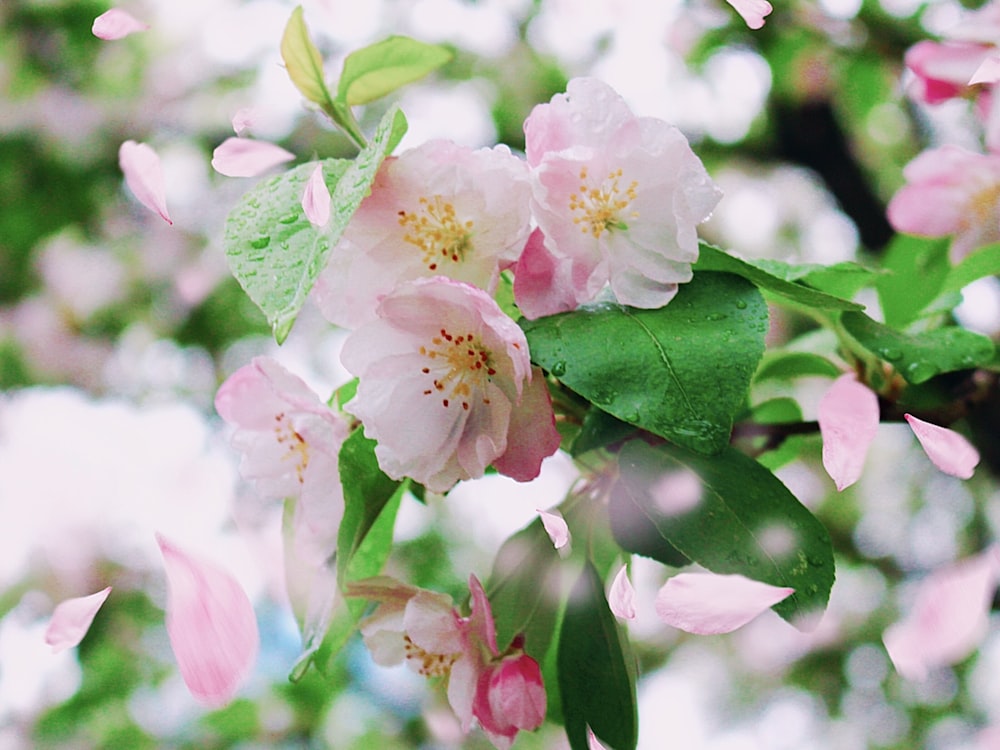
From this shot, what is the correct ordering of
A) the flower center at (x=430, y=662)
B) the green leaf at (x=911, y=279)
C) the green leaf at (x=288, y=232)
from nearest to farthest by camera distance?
1. the green leaf at (x=288, y=232)
2. the flower center at (x=430, y=662)
3. the green leaf at (x=911, y=279)

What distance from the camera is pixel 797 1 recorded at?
5.30ft

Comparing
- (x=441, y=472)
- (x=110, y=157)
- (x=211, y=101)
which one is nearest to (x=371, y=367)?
(x=441, y=472)

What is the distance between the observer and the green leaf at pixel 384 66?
0.52 metres

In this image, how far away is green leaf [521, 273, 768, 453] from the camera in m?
0.39

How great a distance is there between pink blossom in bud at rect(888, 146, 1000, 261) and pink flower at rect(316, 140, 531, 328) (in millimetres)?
328

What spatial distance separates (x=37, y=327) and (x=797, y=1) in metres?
1.66

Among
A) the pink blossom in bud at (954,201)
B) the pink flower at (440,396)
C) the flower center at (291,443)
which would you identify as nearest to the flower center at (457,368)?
the pink flower at (440,396)

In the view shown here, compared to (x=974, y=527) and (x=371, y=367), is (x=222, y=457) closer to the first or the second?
(x=371, y=367)

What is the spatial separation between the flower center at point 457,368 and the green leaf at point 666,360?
3cm

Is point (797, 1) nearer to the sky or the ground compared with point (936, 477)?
nearer to the sky

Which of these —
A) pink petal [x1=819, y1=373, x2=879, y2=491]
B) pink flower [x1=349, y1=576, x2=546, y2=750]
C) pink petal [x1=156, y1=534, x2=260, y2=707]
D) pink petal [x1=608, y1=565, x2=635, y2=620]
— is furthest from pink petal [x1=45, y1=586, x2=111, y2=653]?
pink petal [x1=819, y1=373, x2=879, y2=491]

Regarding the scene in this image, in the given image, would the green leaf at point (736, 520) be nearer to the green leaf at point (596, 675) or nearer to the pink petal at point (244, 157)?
the green leaf at point (596, 675)

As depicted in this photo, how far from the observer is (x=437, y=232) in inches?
18.0

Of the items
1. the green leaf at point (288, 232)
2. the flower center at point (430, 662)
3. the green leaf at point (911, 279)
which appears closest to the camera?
the green leaf at point (288, 232)
